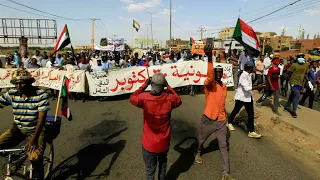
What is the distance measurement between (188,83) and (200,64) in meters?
0.97

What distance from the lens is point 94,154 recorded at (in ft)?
15.9

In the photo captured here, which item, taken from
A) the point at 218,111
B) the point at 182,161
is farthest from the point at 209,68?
the point at 182,161

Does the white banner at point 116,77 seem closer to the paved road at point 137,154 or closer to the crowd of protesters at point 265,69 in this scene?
the crowd of protesters at point 265,69

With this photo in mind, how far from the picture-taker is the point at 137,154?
4.85 m

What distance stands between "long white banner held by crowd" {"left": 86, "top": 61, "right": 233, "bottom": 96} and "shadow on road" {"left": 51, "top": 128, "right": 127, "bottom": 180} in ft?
15.3

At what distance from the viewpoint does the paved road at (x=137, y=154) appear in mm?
4152

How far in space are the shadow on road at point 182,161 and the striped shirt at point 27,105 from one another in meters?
2.12

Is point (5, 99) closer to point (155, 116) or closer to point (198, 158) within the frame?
point (155, 116)

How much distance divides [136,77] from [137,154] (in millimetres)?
5698

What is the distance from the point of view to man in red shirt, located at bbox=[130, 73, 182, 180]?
2.95 m

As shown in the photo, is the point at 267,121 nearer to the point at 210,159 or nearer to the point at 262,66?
the point at 210,159

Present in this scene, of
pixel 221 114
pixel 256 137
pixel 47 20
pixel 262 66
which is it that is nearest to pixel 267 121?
pixel 256 137

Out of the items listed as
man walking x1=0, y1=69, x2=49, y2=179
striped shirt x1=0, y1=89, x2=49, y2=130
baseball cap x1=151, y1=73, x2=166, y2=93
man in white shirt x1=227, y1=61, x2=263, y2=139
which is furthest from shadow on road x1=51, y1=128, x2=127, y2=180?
man in white shirt x1=227, y1=61, x2=263, y2=139

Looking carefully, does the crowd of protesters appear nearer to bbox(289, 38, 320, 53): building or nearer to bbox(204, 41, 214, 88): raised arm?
bbox(204, 41, 214, 88): raised arm
